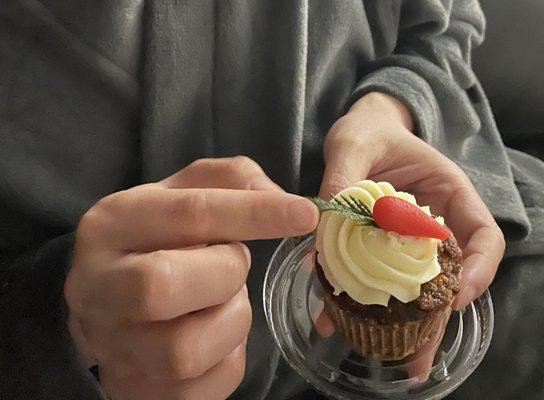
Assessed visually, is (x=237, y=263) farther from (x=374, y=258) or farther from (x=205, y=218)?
(x=374, y=258)

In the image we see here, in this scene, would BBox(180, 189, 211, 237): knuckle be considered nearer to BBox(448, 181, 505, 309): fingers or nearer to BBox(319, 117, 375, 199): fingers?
BBox(319, 117, 375, 199): fingers

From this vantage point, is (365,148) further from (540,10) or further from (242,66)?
(540,10)

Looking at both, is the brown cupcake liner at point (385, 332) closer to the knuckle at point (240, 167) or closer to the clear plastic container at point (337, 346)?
the clear plastic container at point (337, 346)

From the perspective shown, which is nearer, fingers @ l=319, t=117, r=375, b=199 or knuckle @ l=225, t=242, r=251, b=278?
knuckle @ l=225, t=242, r=251, b=278

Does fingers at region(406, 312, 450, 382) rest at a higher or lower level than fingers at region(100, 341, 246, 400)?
lower

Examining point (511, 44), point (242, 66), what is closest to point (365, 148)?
point (242, 66)

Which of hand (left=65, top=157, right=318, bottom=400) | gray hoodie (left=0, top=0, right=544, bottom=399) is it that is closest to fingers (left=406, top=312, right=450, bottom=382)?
gray hoodie (left=0, top=0, right=544, bottom=399)

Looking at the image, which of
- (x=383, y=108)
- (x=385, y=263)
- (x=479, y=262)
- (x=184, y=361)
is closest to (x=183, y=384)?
(x=184, y=361)
